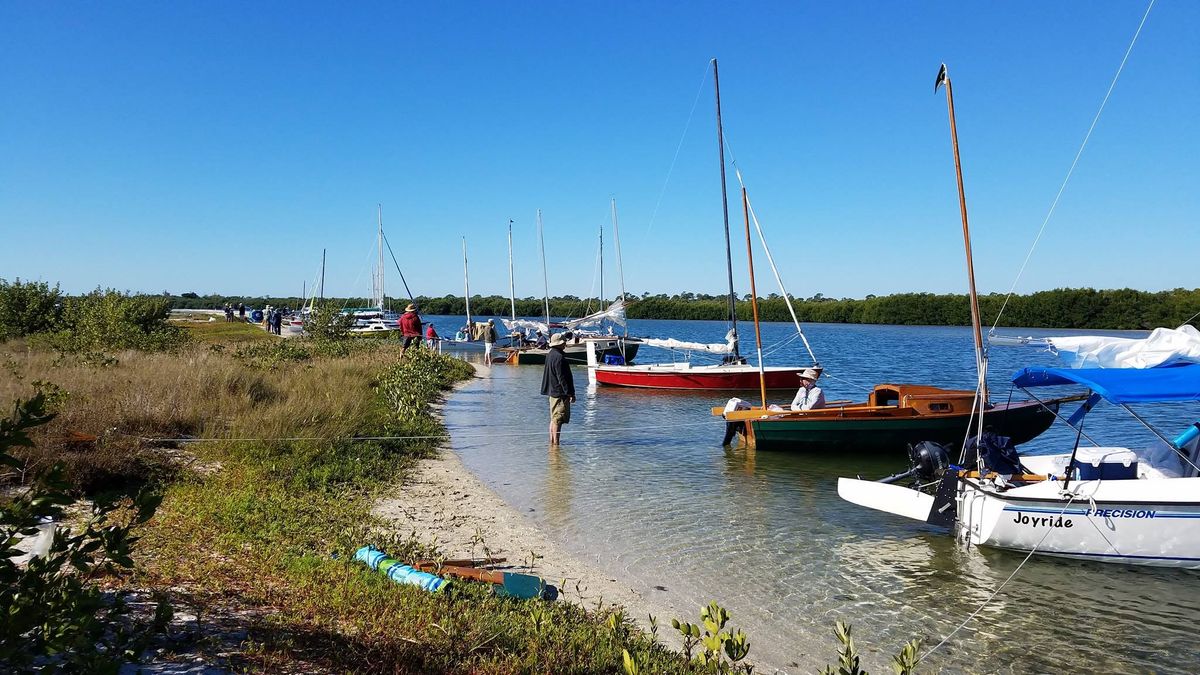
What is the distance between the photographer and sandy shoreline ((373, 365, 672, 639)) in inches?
280

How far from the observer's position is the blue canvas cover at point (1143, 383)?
842 centimetres

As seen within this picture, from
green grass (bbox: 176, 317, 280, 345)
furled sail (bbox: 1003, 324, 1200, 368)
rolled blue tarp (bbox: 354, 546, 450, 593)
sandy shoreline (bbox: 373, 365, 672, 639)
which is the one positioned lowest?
sandy shoreline (bbox: 373, 365, 672, 639)

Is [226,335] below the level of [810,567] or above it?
above

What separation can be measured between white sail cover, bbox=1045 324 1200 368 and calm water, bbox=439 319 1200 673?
267 cm

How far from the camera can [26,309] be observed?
27.0m

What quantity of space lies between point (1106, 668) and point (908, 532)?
148 inches

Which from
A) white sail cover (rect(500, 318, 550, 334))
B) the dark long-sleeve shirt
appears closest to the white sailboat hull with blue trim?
the dark long-sleeve shirt

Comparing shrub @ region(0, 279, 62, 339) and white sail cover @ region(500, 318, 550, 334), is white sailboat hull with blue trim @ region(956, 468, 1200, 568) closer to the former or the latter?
shrub @ region(0, 279, 62, 339)

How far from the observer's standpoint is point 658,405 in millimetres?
25641

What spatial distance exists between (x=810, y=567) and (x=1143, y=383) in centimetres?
440

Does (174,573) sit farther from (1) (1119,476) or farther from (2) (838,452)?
(2) (838,452)

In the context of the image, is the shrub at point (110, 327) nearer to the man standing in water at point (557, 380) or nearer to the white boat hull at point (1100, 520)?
the man standing in water at point (557, 380)

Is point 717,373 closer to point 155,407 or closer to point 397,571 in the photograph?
point 155,407

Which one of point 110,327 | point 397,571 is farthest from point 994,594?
point 110,327
